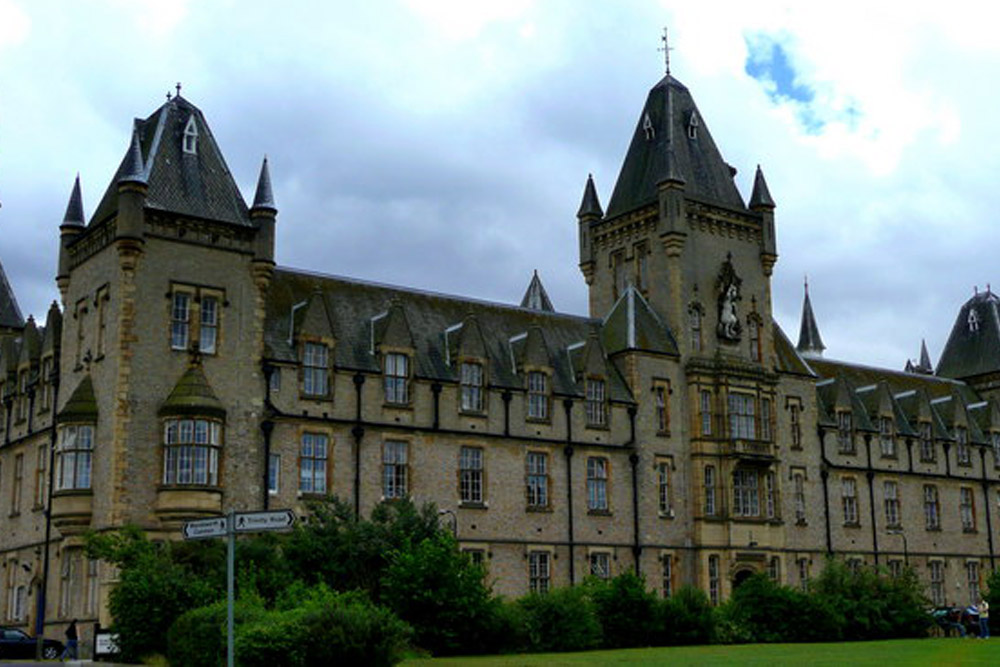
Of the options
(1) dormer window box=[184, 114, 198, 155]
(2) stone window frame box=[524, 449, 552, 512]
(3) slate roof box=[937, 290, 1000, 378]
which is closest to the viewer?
(1) dormer window box=[184, 114, 198, 155]

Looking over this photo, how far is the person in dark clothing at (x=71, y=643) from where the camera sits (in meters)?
44.1

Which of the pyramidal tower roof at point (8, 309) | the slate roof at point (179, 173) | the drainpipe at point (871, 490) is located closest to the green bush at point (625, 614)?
the slate roof at point (179, 173)

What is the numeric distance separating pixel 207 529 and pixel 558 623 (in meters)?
20.9

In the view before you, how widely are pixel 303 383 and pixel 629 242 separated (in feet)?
73.6

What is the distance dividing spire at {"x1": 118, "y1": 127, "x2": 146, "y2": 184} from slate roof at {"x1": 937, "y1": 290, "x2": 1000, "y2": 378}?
2326 inches

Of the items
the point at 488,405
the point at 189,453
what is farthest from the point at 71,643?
the point at 488,405

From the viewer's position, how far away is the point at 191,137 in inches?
1992

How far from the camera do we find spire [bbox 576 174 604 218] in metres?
68.4

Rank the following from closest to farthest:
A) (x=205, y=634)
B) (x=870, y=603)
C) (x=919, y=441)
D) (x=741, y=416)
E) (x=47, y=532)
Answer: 1. (x=205, y=634)
2. (x=47, y=532)
3. (x=870, y=603)
4. (x=741, y=416)
5. (x=919, y=441)

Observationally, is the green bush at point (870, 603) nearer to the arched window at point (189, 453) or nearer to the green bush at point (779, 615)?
the green bush at point (779, 615)

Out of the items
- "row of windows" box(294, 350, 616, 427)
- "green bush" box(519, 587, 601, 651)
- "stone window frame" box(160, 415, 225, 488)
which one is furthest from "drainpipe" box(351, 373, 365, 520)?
"green bush" box(519, 587, 601, 651)

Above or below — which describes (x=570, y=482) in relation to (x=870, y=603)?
above

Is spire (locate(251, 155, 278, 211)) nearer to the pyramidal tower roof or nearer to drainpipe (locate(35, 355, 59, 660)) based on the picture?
drainpipe (locate(35, 355, 59, 660))

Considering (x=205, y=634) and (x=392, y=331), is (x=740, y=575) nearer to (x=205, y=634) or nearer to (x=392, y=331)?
(x=392, y=331)
